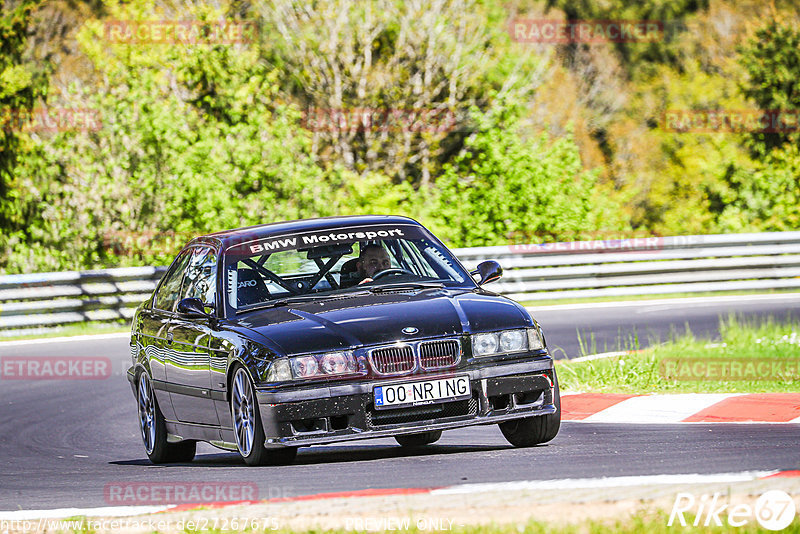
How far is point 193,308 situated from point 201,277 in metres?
0.61

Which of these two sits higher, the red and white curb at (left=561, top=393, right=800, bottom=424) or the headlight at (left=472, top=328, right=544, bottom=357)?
the headlight at (left=472, top=328, right=544, bottom=357)

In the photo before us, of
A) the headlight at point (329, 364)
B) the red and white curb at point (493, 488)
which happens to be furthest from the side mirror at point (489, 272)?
the red and white curb at point (493, 488)

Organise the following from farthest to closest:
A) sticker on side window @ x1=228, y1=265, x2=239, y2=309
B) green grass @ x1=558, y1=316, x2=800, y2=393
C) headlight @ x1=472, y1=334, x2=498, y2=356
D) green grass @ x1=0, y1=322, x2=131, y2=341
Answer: green grass @ x1=0, y1=322, x2=131, y2=341 < green grass @ x1=558, y1=316, x2=800, y2=393 < sticker on side window @ x1=228, y1=265, x2=239, y2=309 < headlight @ x1=472, y1=334, x2=498, y2=356

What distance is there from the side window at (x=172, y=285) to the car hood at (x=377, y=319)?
4.69ft

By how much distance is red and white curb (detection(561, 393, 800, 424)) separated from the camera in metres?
8.91

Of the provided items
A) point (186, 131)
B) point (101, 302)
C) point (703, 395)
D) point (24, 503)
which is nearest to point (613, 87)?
point (186, 131)

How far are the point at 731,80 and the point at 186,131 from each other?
34.9 metres

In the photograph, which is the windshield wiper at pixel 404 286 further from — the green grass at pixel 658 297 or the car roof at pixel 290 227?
the green grass at pixel 658 297

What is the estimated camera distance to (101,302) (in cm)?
1959

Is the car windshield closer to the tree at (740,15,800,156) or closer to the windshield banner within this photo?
the windshield banner

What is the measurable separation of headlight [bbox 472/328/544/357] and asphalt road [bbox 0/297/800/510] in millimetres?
591

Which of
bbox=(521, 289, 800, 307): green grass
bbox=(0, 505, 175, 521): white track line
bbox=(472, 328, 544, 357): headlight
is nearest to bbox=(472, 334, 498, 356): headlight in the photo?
bbox=(472, 328, 544, 357): headlight

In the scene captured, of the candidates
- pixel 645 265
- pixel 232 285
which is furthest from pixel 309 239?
→ pixel 645 265

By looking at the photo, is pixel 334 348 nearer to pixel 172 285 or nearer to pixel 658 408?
pixel 172 285
